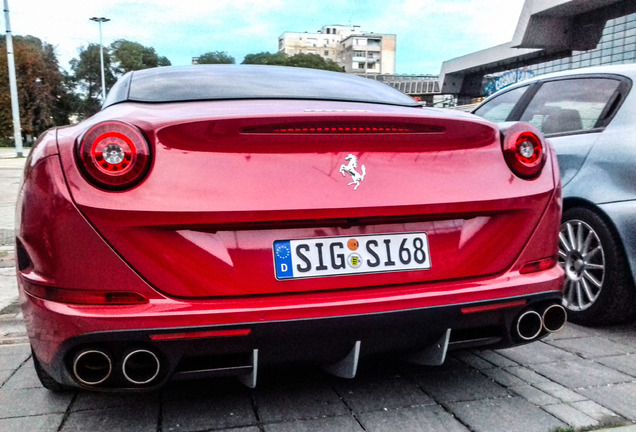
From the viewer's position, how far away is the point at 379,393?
8.91 ft

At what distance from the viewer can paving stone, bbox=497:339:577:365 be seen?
3.15 metres

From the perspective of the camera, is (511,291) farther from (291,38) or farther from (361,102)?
(291,38)

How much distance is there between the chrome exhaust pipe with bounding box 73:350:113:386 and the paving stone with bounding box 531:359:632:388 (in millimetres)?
1888

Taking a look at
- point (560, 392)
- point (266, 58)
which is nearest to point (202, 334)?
point (560, 392)

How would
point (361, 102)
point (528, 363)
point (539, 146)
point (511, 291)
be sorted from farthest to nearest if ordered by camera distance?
point (528, 363) → point (361, 102) → point (539, 146) → point (511, 291)

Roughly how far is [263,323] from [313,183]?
485mm

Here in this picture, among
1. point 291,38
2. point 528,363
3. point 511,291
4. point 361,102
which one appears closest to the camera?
point 511,291

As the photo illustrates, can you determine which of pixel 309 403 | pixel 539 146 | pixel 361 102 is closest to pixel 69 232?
pixel 309 403

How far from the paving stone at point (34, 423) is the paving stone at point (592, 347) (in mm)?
2400

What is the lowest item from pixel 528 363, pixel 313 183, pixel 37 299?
pixel 528 363

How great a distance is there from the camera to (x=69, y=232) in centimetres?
205

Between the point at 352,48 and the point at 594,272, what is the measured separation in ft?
427

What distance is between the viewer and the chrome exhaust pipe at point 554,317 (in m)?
2.49

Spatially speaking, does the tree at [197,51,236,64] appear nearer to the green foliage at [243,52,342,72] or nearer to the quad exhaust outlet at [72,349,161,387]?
the green foliage at [243,52,342,72]
